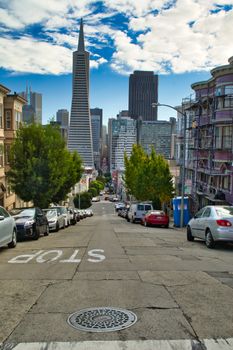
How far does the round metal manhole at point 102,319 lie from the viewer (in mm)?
5457

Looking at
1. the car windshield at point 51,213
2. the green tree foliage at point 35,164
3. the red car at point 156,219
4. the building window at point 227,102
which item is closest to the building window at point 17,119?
the green tree foliage at point 35,164

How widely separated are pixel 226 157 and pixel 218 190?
2945 millimetres

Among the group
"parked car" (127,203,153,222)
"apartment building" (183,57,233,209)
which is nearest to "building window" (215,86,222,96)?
"apartment building" (183,57,233,209)

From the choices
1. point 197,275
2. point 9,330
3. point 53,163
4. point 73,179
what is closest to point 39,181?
point 53,163

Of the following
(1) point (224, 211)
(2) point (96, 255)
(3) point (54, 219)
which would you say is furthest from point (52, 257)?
(3) point (54, 219)

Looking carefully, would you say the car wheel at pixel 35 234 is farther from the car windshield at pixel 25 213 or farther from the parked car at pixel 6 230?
the parked car at pixel 6 230

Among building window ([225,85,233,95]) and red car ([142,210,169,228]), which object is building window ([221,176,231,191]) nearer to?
building window ([225,85,233,95])

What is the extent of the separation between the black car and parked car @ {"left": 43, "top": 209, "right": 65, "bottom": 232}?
4.28 metres

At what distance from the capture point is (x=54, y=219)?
979 inches

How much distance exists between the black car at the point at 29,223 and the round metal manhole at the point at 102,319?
11651 mm

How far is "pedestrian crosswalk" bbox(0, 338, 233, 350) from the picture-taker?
4816 millimetres

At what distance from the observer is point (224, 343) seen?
4953mm

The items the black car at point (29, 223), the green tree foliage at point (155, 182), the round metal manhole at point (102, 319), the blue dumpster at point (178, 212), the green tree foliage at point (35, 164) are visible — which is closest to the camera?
the round metal manhole at point (102, 319)

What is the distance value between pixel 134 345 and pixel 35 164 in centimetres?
2659
